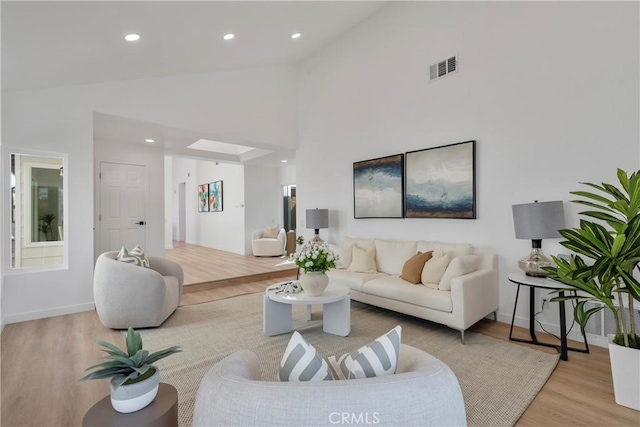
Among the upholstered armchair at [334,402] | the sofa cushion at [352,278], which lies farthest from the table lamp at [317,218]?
the upholstered armchair at [334,402]

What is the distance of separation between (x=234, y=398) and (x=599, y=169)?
3.54 metres

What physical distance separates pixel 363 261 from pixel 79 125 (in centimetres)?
402

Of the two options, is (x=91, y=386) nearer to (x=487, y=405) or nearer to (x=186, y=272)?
(x=487, y=405)

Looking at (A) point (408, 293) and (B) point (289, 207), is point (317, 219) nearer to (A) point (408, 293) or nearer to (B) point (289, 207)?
(A) point (408, 293)

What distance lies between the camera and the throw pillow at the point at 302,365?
1048 millimetres

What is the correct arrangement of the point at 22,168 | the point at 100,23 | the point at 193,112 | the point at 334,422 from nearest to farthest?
the point at 334,422 < the point at 100,23 < the point at 22,168 < the point at 193,112

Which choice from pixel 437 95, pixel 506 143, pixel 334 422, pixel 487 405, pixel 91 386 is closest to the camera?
pixel 334 422

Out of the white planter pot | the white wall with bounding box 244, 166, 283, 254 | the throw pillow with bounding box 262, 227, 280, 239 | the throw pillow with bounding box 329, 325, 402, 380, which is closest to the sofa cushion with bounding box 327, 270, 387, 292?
the white planter pot

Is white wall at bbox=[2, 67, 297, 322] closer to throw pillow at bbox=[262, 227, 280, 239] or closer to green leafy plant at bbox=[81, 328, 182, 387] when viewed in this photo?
green leafy plant at bbox=[81, 328, 182, 387]

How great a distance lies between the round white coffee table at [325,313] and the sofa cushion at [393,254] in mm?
1128

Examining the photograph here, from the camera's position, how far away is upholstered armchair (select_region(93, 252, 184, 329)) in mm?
3182

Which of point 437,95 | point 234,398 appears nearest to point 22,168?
point 234,398

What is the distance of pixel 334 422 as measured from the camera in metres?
0.82

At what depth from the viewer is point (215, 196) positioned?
10.0 metres
